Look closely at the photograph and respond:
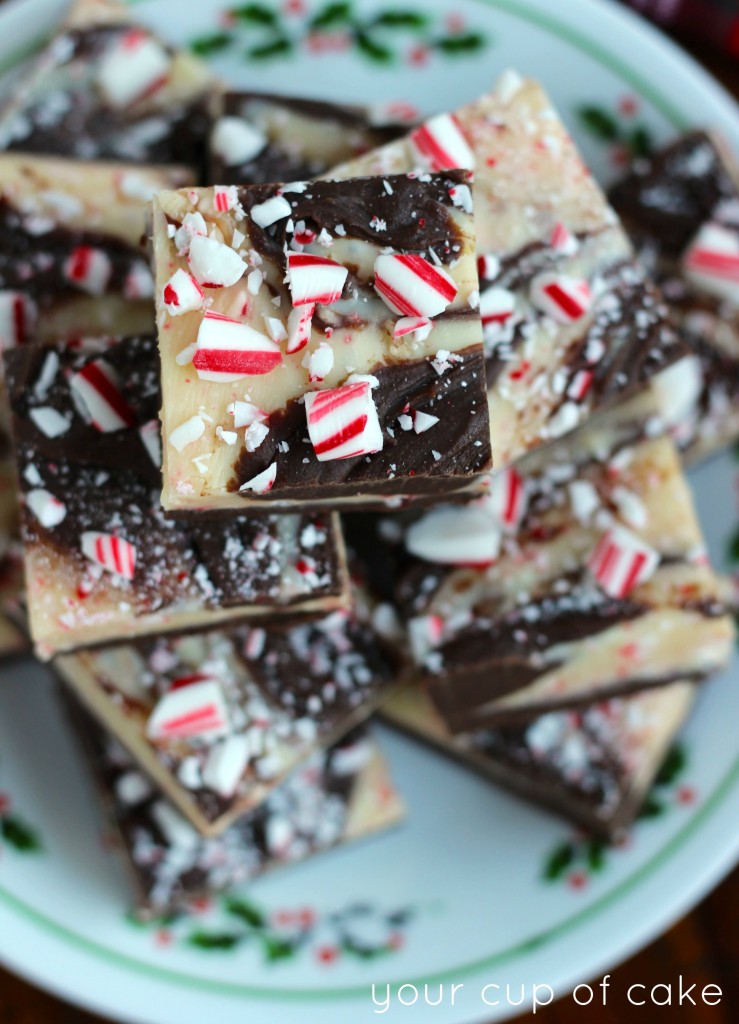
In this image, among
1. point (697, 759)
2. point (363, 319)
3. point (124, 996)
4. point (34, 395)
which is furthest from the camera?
point (697, 759)

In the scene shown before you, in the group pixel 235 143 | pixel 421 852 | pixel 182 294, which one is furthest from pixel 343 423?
pixel 421 852

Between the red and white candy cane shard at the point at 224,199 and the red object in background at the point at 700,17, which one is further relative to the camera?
the red object in background at the point at 700,17

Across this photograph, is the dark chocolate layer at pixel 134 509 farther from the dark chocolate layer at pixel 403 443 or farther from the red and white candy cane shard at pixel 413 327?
the red and white candy cane shard at pixel 413 327

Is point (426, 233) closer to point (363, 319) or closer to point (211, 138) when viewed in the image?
point (363, 319)

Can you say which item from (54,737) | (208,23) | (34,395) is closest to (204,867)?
(54,737)

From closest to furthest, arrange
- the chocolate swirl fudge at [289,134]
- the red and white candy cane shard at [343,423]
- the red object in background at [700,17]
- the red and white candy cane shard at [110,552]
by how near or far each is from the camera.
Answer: the red and white candy cane shard at [343,423]
the red and white candy cane shard at [110,552]
the chocolate swirl fudge at [289,134]
the red object in background at [700,17]

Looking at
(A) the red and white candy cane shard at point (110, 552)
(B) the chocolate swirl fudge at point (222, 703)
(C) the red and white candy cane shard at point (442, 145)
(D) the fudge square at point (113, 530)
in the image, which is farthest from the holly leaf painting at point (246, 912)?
(C) the red and white candy cane shard at point (442, 145)
